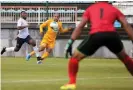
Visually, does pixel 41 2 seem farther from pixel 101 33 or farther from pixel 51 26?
pixel 101 33

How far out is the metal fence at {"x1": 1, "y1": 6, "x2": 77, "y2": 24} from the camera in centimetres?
2831

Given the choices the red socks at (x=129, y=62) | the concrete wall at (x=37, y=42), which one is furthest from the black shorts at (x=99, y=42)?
the concrete wall at (x=37, y=42)

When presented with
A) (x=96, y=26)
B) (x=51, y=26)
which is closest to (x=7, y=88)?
(x=96, y=26)

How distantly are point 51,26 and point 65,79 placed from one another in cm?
852

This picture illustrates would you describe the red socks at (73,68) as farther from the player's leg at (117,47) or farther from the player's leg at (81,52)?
the player's leg at (117,47)

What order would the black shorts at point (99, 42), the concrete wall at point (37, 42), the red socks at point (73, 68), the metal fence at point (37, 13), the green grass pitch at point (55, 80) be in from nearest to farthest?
1. the black shorts at point (99, 42)
2. the red socks at point (73, 68)
3. the green grass pitch at point (55, 80)
4. the concrete wall at point (37, 42)
5. the metal fence at point (37, 13)

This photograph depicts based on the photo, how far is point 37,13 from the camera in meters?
28.5

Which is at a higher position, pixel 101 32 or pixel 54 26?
pixel 101 32

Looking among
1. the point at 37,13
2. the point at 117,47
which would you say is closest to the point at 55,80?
the point at 117,47

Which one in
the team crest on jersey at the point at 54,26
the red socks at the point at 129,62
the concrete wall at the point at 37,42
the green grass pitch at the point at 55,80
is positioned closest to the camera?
the red socks at the point at 129,62

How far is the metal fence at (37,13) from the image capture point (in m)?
28.3

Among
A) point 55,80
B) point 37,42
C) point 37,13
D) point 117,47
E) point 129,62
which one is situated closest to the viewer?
point 117,47

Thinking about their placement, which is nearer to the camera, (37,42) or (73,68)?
(73,68)

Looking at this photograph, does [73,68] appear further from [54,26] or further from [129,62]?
[54,26]
